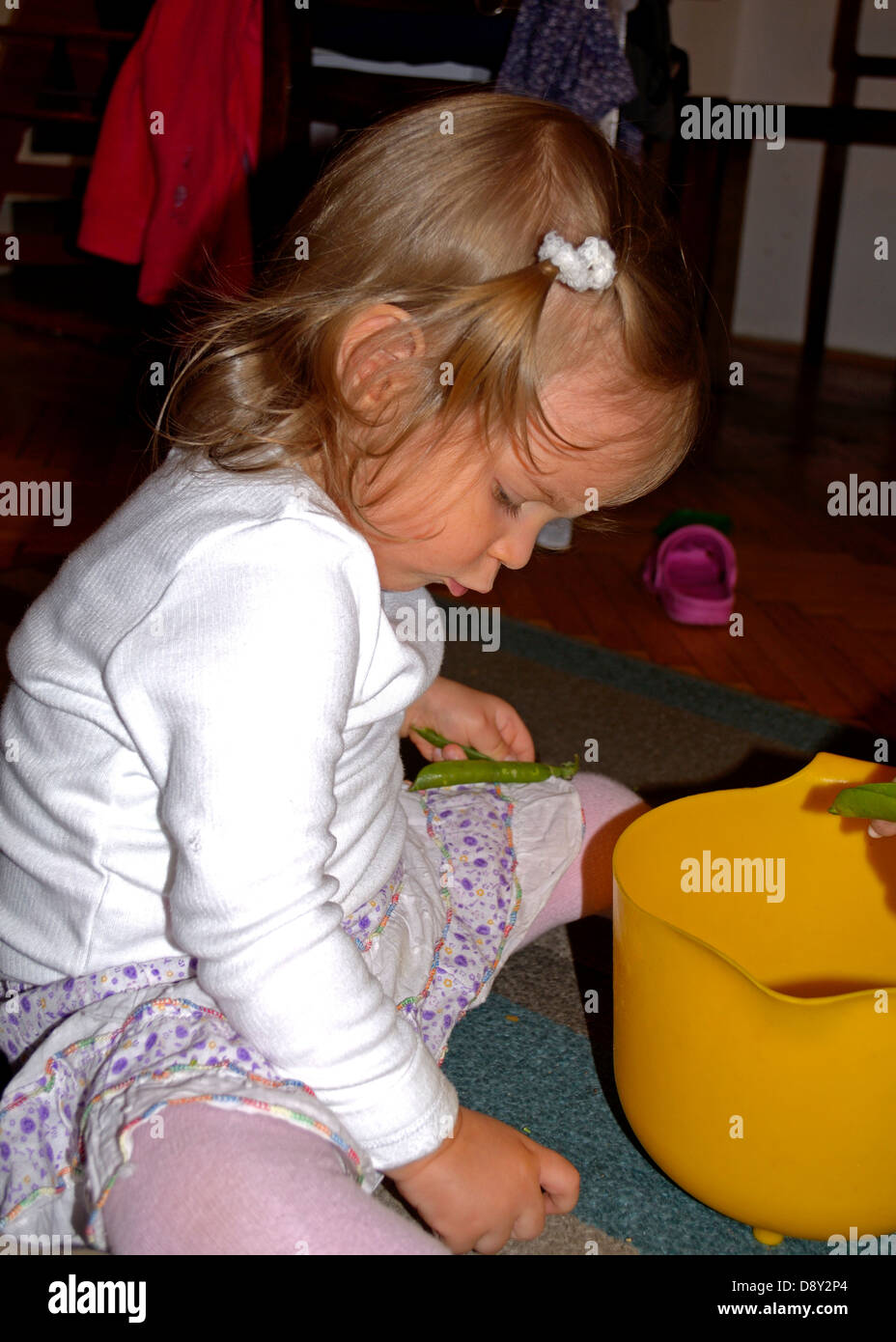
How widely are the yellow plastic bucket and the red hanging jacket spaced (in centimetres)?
116

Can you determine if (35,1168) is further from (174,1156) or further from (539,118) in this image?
(539,118)

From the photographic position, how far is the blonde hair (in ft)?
2.02

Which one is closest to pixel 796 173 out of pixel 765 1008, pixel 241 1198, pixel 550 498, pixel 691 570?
pixel 691 570

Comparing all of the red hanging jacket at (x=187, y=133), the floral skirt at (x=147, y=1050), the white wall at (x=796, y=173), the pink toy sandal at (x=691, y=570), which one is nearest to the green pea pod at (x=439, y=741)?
the floral skirt at (x=147, y=1050)

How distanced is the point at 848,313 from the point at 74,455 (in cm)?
231

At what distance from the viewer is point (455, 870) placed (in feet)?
2.82

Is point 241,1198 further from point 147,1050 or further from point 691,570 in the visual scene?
point 691,570

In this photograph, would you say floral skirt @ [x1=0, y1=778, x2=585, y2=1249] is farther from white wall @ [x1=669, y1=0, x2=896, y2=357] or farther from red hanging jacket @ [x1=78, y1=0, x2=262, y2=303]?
white wall @ [x1=669, y1=0, x2=896, y2=357]

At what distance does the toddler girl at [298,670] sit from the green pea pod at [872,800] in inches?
7.9

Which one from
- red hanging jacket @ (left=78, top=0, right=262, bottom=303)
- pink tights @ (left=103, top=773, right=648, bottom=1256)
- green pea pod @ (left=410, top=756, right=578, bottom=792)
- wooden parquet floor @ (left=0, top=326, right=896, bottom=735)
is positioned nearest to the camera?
pink tights @ (left=103, top=773, right=648, bottom=1256)

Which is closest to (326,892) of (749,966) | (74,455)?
(749,966)

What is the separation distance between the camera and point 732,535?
1992 mm

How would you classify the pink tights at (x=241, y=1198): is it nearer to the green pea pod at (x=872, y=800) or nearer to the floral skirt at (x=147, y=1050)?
the floral skirt at (x=147, y=1050)

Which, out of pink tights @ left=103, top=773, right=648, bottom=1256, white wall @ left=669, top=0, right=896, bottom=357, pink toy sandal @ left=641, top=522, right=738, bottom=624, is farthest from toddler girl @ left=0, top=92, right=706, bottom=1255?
white wall @ left=669, top=0, right=896, bottom=357
